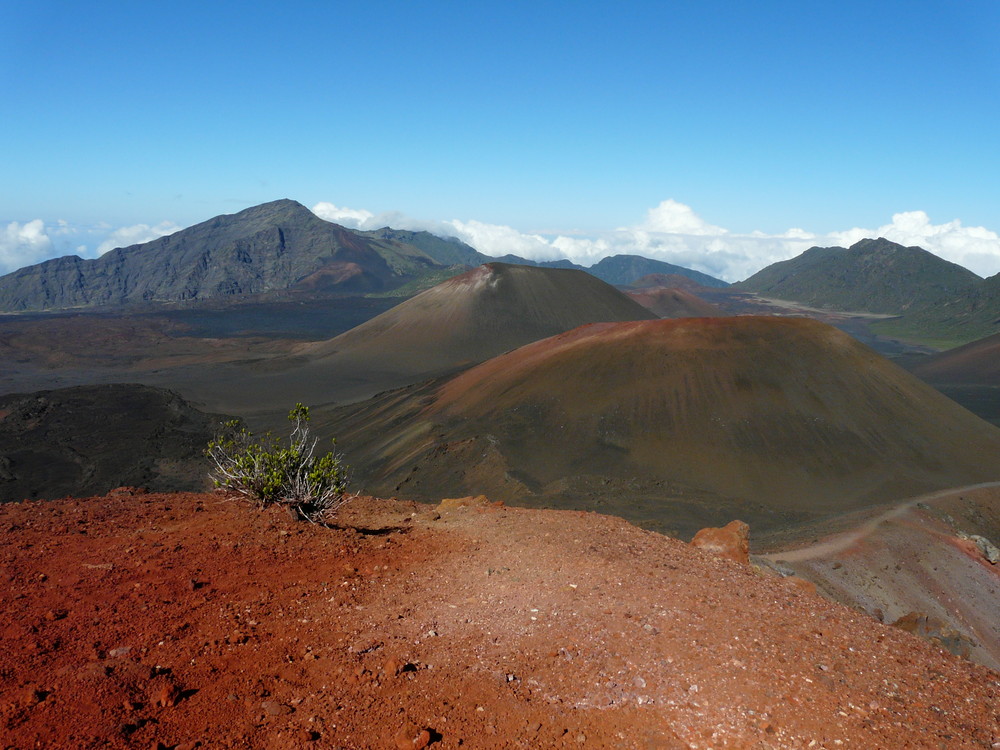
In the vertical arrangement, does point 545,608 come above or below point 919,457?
above

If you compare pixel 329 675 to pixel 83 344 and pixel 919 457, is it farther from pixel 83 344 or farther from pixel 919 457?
pixel 83 344

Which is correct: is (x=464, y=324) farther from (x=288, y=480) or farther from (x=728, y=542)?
(x=288, y=480)

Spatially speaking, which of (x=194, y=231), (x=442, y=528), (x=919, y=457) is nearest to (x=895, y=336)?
(x=919, y=457)

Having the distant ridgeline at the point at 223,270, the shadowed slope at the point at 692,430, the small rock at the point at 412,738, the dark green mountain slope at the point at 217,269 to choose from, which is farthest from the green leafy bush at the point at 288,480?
the dark green mountain slope at the point at 217,269

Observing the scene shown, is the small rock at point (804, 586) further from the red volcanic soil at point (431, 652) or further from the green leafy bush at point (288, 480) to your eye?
the green leafy bush at point (288, 480)

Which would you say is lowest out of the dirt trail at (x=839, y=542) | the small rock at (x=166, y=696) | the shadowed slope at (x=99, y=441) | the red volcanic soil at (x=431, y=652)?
the shadowed slope at (x=99, y=441)

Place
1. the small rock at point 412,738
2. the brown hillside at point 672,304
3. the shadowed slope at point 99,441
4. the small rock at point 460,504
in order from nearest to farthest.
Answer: the small rock at point 412,738 → the small rock at point 460,504 → the shadowed slope at point 99,441 → the brown hillside at point 672,304

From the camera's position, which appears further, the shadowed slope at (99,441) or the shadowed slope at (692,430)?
the shadowed slope at (99,441)
